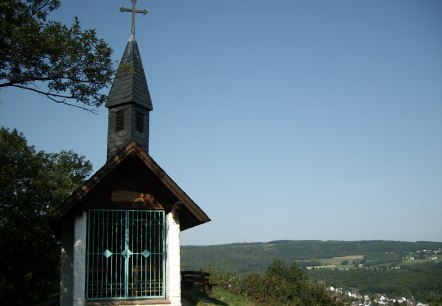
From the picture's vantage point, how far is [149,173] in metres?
12.3

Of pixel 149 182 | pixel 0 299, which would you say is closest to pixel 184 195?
pixel 149 182

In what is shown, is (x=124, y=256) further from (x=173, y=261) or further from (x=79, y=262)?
(x=173, y=261)

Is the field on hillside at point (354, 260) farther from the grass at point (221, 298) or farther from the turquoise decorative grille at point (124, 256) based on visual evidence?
the turquoise decorative grille at point (124, 256)

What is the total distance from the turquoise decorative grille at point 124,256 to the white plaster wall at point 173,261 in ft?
0.49

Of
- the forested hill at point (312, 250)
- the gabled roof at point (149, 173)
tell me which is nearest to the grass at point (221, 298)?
the gabled roof at point (149, 173)

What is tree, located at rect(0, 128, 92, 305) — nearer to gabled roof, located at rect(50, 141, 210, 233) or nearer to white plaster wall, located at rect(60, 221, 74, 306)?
white plaster wall, located at rect(60, 221, 74, 306)

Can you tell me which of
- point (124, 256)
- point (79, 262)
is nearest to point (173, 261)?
point (124, 256)

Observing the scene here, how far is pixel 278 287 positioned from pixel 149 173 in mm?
16478

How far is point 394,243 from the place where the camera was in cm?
13862

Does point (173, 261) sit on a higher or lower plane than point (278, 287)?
higher

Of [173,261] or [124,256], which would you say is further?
[173,261]

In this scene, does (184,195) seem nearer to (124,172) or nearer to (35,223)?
(124,172)

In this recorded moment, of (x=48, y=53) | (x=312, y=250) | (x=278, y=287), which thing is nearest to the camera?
(x=48, y=53)

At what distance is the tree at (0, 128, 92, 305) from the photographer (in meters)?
20.1
